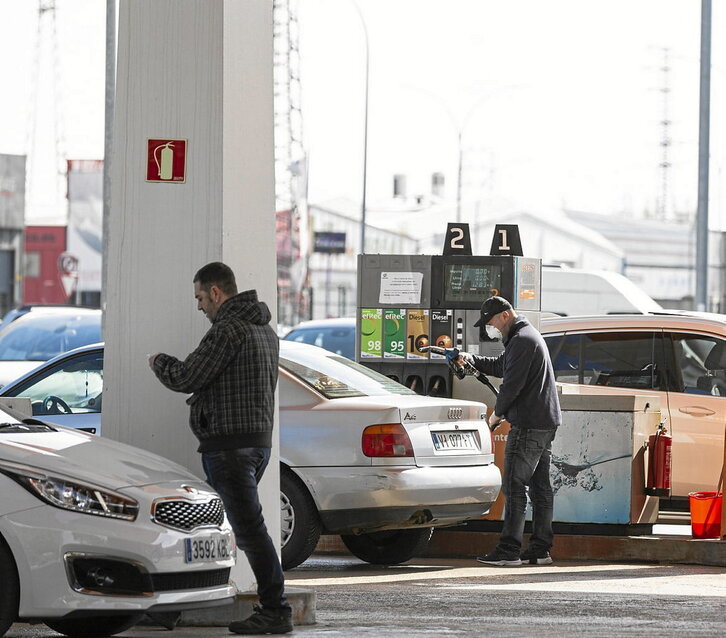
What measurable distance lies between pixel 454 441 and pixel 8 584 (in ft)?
13.4

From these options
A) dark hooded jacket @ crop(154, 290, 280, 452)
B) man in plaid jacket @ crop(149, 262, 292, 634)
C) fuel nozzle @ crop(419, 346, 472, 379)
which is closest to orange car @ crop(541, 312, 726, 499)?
fuel nozzle @ crop(419, 346, 472, 379)

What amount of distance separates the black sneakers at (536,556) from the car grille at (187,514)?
4252mm

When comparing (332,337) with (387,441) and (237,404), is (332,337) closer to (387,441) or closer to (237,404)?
(387,441)

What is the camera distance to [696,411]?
12844 millimetres

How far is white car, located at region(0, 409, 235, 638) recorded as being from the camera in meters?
6.83

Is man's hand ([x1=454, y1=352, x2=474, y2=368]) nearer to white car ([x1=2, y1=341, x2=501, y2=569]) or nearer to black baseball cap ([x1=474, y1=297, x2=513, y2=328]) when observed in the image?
black baseball cap ([x1=474, y1=297, x2=513, y2=328])

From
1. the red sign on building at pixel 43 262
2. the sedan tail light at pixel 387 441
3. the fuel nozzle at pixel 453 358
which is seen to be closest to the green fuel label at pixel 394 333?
the fuel nozzle at pixel 453 358

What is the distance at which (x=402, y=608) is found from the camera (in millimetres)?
8680

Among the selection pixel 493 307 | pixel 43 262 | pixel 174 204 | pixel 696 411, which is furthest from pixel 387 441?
pixel 43 262

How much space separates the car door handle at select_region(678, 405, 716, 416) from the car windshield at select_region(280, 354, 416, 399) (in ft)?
10.1

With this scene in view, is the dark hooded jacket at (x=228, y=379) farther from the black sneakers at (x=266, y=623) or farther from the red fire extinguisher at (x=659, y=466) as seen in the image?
the red fire extinguisher at (x=659, y=466)

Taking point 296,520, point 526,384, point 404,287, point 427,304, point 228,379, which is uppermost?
point 404,287

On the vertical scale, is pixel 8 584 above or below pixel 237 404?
below

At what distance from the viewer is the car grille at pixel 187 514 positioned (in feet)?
23.3
